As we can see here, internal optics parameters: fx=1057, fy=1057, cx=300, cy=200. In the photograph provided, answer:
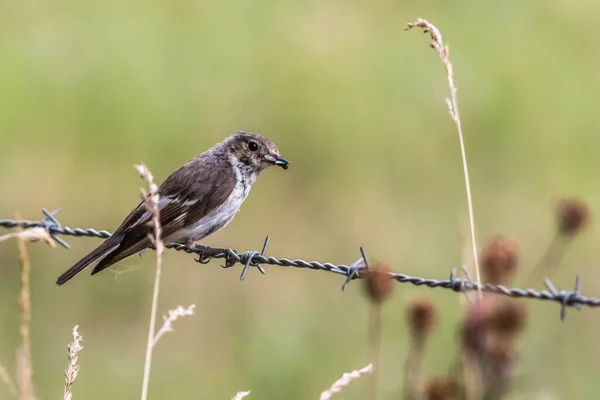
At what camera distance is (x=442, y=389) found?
7.58 ft

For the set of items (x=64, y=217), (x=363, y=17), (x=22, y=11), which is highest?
(x=363, y=17)

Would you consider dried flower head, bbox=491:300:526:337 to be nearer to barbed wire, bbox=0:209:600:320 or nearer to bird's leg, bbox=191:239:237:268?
barbed wire, bbox=0:209:600:320

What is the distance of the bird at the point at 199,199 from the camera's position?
19.2ft

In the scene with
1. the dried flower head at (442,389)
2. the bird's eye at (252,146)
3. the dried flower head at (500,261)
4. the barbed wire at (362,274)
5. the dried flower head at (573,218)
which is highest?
the bird's eye at (252,146)

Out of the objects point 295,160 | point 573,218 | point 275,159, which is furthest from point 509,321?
point 295,160

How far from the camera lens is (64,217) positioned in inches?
395

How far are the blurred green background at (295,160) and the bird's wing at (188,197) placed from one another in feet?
6.01

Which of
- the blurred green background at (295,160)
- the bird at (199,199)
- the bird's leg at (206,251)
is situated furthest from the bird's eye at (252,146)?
the blurred green background at (295,160)

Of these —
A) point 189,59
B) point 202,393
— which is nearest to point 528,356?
point 202,393

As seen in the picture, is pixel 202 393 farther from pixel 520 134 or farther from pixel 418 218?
pixel 520 134

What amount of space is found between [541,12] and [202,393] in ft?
26.0

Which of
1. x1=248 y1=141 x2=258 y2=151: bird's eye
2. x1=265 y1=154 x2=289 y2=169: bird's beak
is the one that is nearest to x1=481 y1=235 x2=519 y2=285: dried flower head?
x1=265 y1=154 x2=289 y2=169: bird's beak

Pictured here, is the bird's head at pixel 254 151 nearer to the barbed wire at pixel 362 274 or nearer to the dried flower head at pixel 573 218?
the barbed wire at pixel 362 274

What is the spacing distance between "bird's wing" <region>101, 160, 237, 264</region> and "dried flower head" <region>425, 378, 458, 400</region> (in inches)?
A: 147
